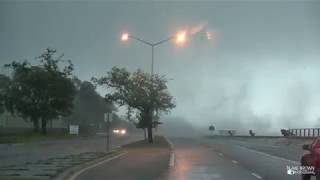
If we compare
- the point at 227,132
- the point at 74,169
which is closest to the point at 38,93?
the point at 227,132

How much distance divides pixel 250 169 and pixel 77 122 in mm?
138947

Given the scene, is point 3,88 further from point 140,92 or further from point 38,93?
point 140,92

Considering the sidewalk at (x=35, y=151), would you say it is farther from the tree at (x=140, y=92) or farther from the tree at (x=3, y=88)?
the tree at (x=3, y=88)

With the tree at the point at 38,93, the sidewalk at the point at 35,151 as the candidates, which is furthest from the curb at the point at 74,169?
the tree at the point at 38,93

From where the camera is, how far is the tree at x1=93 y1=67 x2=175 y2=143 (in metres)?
66.8

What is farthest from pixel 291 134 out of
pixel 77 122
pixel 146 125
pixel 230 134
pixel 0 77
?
pixel 77 122

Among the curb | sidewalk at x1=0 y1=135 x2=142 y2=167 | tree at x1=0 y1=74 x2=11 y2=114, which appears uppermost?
tree at x1=0 y1=74 x2=11 y2=114

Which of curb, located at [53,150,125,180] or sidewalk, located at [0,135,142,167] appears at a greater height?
curb, located at [53,150,125,180]

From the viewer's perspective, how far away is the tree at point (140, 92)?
219 ft

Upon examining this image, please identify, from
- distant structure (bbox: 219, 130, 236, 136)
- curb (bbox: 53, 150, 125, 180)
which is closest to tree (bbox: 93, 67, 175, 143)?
curb (bbox: 53, 150, 125, 180)

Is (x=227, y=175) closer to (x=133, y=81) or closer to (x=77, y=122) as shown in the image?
(x=133, y=81)

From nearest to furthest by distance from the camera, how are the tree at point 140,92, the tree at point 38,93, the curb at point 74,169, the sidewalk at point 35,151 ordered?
1. the curb at point 74,169
2. the sidewalk at point 35,151
3. the tree at point 140,92
4. the tree at point 38,93

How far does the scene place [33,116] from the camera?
10181cm

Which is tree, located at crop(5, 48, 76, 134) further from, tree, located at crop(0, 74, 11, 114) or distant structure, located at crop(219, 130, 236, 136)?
distant structure, located at crop(219, 130, 236, 136)
